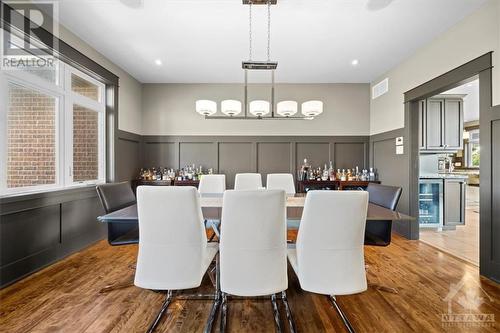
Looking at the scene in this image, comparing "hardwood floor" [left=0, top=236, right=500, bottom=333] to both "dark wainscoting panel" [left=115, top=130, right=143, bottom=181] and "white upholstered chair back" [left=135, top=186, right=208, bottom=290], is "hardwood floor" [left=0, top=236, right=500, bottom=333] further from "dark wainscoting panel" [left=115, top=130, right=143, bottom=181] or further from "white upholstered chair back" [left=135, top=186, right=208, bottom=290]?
"dark wainscoting panel" [left=115, top=130, right=143, bottom=181]

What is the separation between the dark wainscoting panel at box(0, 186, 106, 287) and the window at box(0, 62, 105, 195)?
0.15m

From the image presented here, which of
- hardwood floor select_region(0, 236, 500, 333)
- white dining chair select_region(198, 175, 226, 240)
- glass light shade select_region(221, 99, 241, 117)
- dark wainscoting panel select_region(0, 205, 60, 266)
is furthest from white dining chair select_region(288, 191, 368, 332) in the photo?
dark wainscoting panel select_region(0, 205, 60, 266)

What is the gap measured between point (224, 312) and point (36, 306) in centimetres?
154

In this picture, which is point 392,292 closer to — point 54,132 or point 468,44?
point 468,44

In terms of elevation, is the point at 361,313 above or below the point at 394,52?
below

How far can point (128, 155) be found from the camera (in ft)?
13.5

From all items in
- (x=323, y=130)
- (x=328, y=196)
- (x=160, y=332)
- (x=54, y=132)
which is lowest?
(x=160, y=332)

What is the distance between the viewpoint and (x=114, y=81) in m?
3.65

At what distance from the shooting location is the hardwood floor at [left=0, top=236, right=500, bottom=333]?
1641 millimetres

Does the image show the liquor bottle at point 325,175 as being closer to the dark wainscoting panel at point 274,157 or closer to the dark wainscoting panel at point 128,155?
the dark wainscoting panel at point 274,157

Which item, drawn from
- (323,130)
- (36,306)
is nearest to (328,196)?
(36,306)

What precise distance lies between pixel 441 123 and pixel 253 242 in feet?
14.6

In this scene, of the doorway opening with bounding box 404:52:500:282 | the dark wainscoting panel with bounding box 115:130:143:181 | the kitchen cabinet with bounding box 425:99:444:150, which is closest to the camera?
the doorway opening with bounding box 404:52:500:282

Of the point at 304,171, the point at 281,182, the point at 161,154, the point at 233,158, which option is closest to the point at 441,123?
the point at 304,171
